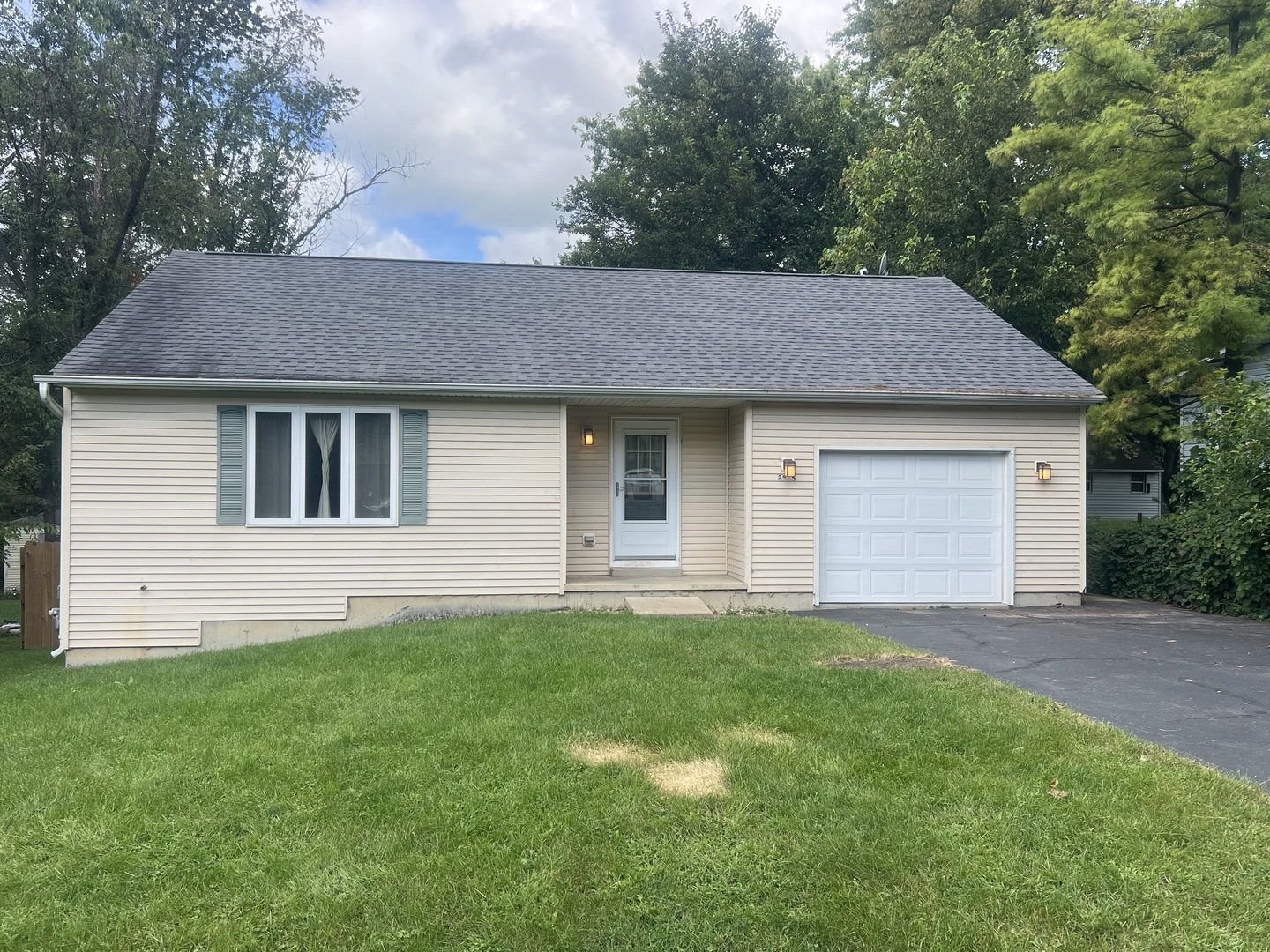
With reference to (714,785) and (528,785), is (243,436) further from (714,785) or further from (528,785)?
(714,785)

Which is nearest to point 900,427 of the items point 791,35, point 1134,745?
point 1134,745

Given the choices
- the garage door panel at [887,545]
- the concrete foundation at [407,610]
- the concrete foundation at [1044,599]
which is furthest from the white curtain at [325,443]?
the concrete foundation at [1044,599]

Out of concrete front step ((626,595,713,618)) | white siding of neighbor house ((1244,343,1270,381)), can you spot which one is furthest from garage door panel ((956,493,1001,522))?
white siding of neighbor house ((1244,343,1270,381))

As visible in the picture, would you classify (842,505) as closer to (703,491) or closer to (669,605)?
(703,491)

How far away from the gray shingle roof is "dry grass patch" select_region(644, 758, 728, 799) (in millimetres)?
5841

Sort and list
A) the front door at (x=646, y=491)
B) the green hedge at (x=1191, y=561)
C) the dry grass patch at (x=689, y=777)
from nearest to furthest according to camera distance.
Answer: the dry grass patch at (x=689, y=777) < the green hedge at (x=1191, y=561) < the front door at (x=646, y=491)

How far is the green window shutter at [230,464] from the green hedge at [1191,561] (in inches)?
457

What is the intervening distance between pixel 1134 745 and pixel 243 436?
8.73 meters

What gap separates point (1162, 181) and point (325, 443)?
14.2 m

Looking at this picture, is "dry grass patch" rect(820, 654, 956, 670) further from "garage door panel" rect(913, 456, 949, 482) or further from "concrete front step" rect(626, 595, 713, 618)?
"garage door panel" rect(913, 456, 949, 482)

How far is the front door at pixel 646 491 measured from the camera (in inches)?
A: 431

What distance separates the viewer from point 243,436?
902 cm

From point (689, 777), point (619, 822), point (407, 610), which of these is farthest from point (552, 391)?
point (619, 822)

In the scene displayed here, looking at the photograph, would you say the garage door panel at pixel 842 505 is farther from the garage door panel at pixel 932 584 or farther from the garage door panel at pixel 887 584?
the garage door panel at pixel 932 584
